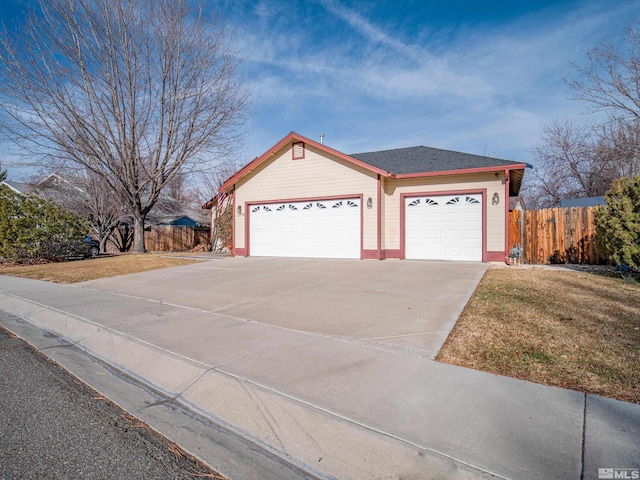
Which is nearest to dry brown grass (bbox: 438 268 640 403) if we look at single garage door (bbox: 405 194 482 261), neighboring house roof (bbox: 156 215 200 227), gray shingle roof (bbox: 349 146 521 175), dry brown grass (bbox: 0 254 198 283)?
single garage door (bbox: 405 194 482 261)

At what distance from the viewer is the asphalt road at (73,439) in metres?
2.48

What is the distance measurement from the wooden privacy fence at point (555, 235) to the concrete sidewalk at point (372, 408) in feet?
35.6

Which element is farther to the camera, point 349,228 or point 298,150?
point 298,150

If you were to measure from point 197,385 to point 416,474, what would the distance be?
2.35 m

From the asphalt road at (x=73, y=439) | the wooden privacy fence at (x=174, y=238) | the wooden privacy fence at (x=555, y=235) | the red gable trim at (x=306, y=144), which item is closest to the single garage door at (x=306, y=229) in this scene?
the red gable trim at (x=306, y=144)

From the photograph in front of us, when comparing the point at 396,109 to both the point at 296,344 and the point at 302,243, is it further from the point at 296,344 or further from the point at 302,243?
the point at 296,344

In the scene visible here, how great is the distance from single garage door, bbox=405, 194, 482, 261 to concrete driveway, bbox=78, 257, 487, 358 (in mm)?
1414

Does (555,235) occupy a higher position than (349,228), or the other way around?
(349,228)

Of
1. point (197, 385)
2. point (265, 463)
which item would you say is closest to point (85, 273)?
point (197, 385)

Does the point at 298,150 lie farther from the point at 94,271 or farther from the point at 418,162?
the point at 94,271

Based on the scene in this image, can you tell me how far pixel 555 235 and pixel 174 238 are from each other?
2210 centimetres

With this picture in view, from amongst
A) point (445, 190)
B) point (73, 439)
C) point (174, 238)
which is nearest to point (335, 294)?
point (73, 439)

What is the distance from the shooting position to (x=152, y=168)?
1856 cm

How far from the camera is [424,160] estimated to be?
46.0 ft
